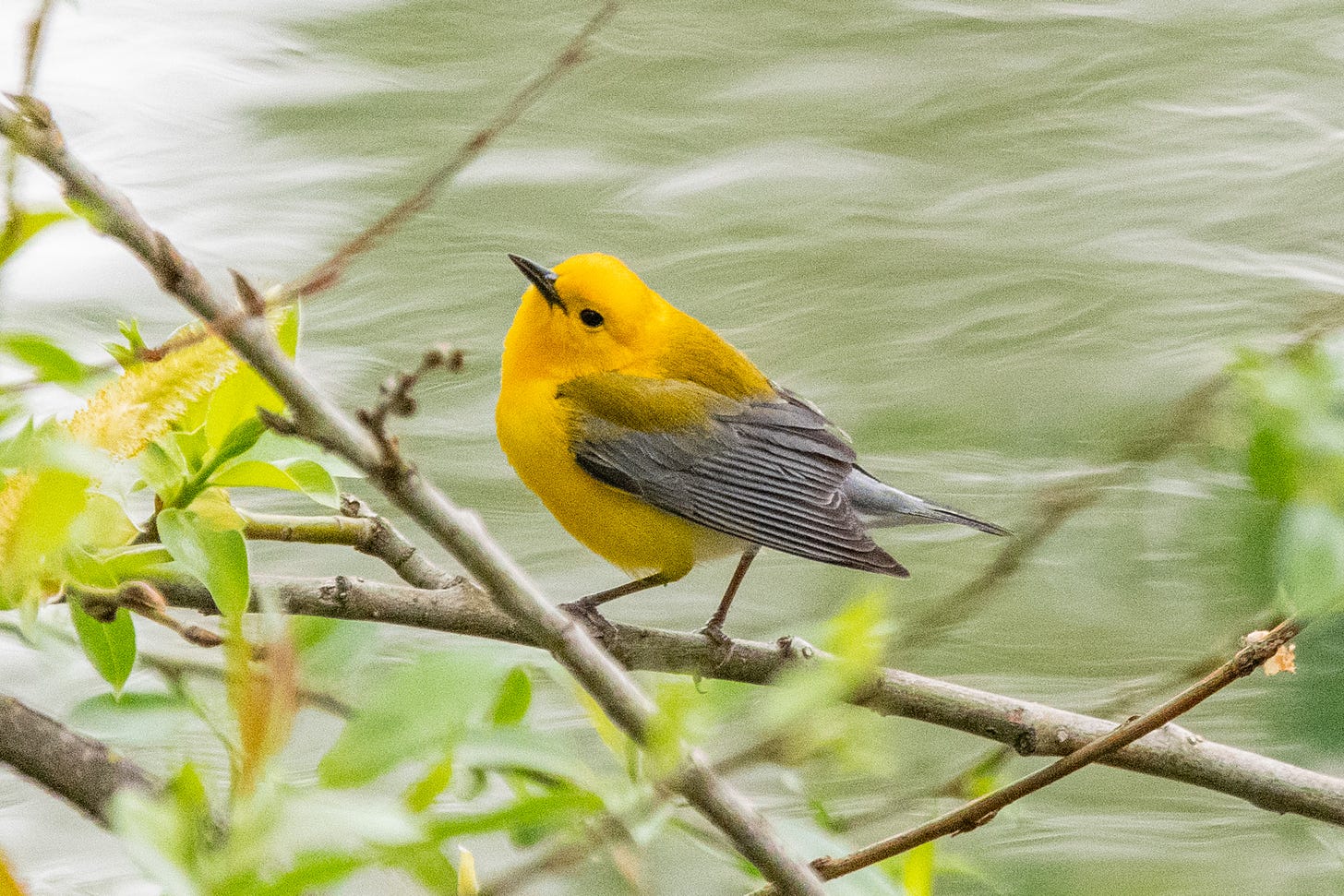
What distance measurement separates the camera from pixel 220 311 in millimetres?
668

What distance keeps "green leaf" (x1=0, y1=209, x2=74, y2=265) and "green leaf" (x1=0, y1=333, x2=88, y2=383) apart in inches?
2.6

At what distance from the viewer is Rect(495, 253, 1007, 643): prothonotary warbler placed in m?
2.77

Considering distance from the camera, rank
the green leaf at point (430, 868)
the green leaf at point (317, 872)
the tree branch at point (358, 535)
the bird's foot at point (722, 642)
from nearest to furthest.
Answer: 1. the green leaf at point (317, 872)
2. the green leaf at point (430, 868)
3. the tree branch at point (358, 535)
4. the bird's foot at point (722, 642)

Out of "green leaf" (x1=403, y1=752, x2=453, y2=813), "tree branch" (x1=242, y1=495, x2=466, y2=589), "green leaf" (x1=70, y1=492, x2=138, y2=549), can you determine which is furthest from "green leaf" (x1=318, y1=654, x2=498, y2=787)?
"tree branch" (x1=242, y1=495, x2=466, y2=589)

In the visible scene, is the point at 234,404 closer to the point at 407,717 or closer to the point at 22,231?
the point at 22,231

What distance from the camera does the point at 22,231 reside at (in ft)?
3.17

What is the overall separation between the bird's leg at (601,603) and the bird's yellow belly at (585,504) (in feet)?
0.08

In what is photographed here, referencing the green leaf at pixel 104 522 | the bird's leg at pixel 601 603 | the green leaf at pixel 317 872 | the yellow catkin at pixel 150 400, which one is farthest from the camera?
the bird's leg at pixel 601 603

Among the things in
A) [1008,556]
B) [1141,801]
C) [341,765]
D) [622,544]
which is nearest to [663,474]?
[622,544]

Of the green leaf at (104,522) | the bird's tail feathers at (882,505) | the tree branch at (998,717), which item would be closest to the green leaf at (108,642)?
the green leaf at (104,522)

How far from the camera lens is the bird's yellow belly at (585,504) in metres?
2.75

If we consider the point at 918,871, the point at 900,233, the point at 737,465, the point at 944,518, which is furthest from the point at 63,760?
the point at 900,233

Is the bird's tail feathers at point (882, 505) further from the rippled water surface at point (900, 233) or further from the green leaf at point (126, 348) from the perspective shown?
the green leaf at point (126, 348)

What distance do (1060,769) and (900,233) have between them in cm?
355
